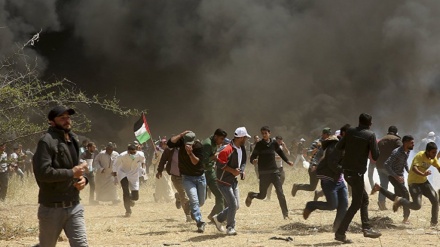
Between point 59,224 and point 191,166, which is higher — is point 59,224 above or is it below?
below

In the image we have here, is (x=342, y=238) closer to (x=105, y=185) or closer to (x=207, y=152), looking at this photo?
(x=207, y=152)

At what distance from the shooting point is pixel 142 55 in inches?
1380

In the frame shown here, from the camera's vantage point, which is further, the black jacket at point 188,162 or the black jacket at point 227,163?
the black jacket at point 188,162

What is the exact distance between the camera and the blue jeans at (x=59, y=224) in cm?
502

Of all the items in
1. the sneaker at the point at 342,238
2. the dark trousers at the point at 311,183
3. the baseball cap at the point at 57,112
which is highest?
the dark trousers at the point at 311,183

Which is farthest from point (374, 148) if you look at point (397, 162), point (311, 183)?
point (311, 183)

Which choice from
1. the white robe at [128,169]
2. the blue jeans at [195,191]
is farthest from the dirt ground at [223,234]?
the white robe at [128,169]

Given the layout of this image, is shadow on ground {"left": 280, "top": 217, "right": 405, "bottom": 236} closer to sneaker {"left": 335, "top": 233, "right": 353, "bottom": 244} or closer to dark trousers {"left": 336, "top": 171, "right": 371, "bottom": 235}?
sneaker {"left": 335, "top": 233, "right": 353, "bottom": 244}

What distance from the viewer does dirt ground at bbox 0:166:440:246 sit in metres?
8.39

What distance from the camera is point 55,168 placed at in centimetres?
495

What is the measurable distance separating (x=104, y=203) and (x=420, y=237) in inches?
374

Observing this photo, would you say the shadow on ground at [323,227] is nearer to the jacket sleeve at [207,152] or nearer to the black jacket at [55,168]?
the jacket sleeve at [207,152]

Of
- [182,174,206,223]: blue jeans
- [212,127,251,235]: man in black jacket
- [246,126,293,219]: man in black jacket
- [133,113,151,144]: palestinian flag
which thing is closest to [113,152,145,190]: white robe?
[133,113,151,144]: palestinian flag

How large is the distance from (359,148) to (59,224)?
390cm
